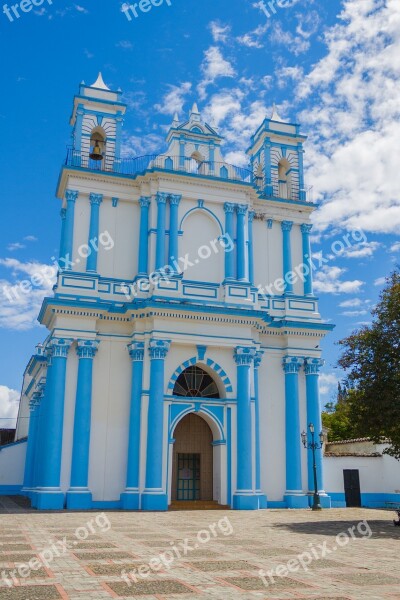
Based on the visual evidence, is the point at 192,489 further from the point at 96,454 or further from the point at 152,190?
the point at 152,190

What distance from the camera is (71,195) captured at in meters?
25.7

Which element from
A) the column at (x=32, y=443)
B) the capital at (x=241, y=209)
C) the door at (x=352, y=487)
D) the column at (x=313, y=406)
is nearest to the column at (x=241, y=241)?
the capital at (x=241, y=209)

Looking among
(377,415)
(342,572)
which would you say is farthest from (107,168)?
(342,572)

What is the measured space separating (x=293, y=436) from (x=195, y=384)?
470cm

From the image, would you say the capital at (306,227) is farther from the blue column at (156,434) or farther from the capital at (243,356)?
the blue column at (156,434)

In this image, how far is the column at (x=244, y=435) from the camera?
2344cm

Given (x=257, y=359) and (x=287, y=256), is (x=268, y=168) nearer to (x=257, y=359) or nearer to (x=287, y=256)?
(x=287, y=256)

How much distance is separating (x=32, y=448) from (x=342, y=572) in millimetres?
22735

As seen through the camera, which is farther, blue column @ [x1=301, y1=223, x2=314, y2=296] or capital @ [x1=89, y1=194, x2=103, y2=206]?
blue column @ [x1=301, y1=223, x2=314, y2=296]

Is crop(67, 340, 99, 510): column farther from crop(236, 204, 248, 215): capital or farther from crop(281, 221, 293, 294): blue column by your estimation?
crop(281, 221, 293, 294): blue column

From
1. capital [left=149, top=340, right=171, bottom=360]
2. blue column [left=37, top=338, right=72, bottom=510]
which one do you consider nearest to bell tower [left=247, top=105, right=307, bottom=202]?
capital [left=149, top=340, right=171, bottom=360]

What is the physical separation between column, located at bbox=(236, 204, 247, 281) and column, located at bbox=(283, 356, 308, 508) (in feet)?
13.8

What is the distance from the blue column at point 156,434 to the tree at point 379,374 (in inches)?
289

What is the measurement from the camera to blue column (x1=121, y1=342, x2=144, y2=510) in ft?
74.4
